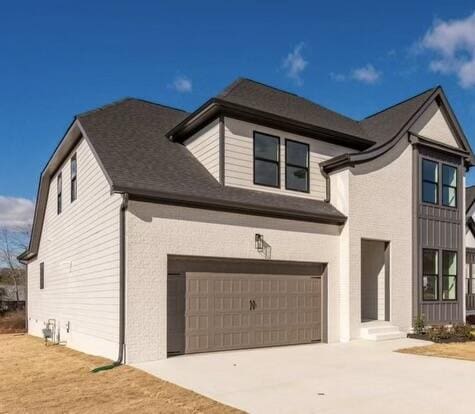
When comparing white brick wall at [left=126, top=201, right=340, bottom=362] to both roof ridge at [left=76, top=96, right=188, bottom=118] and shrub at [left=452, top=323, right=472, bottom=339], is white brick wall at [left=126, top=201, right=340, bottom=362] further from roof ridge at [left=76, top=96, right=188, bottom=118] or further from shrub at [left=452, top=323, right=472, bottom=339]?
shrub at [left=452, top=323, right=472, bottom=339]

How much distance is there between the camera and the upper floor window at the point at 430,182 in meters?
17.3

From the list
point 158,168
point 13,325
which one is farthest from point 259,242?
point 13,325

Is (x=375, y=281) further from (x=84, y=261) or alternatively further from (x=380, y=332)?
(x=84, y=261)

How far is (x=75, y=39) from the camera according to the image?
15.8 m

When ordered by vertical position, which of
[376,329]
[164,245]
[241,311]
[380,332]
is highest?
[164,245]

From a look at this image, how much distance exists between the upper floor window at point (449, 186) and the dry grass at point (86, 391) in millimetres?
13613

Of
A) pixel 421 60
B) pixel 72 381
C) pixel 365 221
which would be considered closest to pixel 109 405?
pixel 72 381

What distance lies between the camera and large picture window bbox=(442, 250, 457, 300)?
17.7 m

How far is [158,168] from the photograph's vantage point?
12781mm

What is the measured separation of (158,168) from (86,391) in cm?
632

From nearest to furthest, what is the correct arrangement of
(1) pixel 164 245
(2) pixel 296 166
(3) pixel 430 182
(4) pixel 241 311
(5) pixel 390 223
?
(1) pixel 164 245, (4) pixel 241 311, (2) pixel 296 166, (5) pixel 390 223, (3) pixel 430 182

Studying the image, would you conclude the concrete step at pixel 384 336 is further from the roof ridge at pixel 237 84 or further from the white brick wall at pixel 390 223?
the roof ridge at pixel 237 84

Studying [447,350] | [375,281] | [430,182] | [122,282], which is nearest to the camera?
[122,282]

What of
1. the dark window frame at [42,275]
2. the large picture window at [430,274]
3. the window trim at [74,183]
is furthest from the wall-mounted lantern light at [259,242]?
the dark window frame at [42,275]
